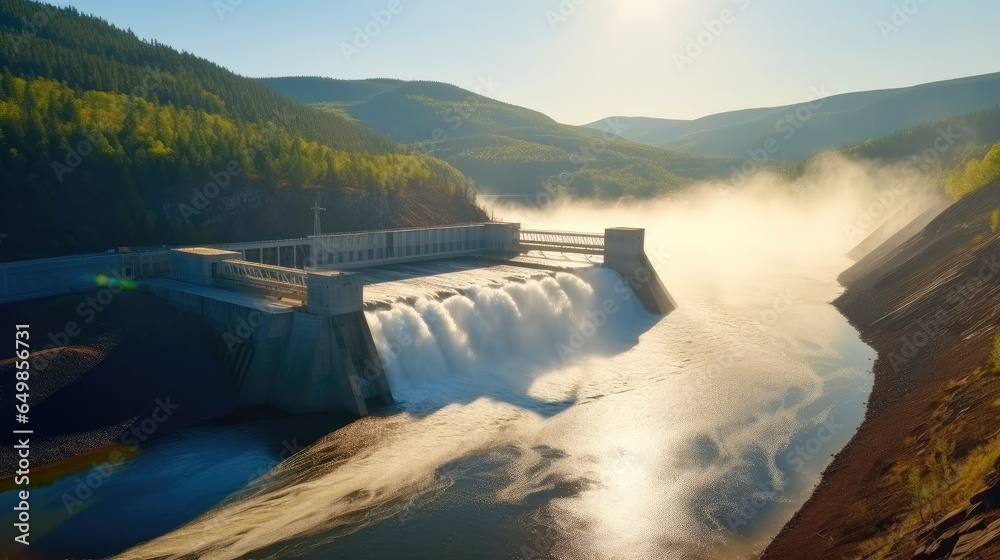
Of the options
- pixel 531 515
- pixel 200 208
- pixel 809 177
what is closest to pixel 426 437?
pixel 531 515

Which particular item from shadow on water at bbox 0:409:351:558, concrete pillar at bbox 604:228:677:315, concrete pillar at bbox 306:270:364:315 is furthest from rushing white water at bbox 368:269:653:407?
shadow on water at bbox 0:409:351:558

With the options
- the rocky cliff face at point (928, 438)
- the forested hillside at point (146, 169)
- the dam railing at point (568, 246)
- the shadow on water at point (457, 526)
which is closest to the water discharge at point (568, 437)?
the shadow on water at point (457, 526)

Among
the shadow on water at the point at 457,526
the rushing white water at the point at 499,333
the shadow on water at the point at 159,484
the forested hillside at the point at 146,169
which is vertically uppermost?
the forested hillside at the point at 146,169

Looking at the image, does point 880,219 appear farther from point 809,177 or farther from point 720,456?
point 720,456

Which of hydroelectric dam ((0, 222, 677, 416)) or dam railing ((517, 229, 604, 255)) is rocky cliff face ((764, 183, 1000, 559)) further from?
dam railing ((517, 229, 604, 255))

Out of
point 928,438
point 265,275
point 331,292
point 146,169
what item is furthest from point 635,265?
point 146,169

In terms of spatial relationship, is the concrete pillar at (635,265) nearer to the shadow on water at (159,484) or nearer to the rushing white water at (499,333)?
the rushing white water at (499,333)
